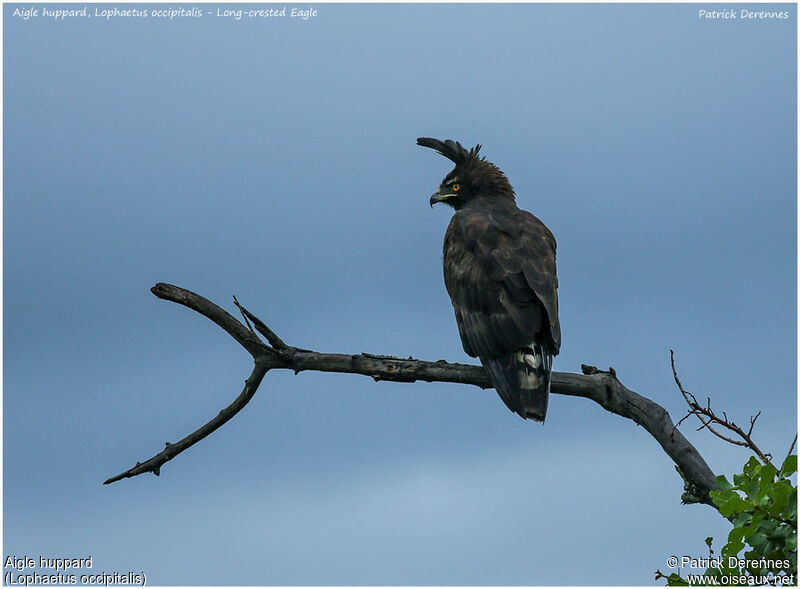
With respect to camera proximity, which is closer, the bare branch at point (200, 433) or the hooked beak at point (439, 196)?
the bare branch at point (200, 433)

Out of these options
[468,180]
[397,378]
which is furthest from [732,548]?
[468,180]

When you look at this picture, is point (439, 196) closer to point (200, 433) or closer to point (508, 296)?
point (508, 296)

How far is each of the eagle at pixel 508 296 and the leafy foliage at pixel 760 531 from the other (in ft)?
6.64

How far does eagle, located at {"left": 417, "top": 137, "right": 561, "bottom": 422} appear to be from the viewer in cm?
862

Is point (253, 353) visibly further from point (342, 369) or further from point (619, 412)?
point (619, 412)

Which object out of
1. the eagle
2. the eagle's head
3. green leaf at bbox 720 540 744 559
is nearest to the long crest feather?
the eagle's head

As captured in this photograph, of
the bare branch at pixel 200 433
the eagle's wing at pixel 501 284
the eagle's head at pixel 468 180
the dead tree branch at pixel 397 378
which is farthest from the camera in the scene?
the eagle's head at pixel 468 180

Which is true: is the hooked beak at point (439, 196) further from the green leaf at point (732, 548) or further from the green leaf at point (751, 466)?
the green leaf at point (732, 548)

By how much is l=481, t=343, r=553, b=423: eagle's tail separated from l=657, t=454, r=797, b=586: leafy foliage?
194 cm

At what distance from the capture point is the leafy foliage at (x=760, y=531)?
6.88m

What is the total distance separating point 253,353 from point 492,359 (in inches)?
97.1

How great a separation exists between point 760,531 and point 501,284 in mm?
3510

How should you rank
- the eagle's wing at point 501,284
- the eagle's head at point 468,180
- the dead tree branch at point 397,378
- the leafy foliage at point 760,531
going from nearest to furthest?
the leafy foliage at point 760,531 → the dead tree branch at point 397,378 → the eagle's wing at point 501,284 → the eagle's head at point 468,180

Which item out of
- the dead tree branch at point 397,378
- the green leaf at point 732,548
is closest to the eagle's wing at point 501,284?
the dead tree branch at point 397,378
